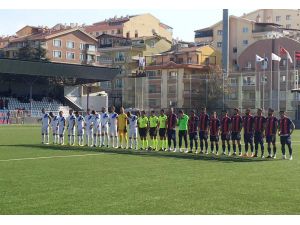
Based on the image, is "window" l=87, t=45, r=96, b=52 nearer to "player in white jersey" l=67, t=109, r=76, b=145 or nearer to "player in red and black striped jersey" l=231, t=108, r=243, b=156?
"player in white jersey" l=67, t=109, r=76, b=145

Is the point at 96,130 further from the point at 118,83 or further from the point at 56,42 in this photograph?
the point at 56,42

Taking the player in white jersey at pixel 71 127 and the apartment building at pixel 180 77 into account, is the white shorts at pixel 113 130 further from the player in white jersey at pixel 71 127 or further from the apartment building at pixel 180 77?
the apartment building at pixel 180 77

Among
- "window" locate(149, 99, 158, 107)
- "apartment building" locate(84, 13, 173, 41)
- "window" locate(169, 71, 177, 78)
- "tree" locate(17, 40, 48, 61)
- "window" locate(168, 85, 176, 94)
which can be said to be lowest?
"window" locate(149, 99, 158, 107)

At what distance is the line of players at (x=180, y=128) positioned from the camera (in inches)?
796

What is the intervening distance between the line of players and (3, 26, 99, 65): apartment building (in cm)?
5997

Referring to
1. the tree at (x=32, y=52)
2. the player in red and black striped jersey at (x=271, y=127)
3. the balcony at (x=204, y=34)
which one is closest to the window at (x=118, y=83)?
the tree at (x=32, y=52)

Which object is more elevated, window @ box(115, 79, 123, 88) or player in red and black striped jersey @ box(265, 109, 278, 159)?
window @ box(115, 79, 123, 88)

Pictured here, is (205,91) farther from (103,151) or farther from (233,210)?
(233,210)

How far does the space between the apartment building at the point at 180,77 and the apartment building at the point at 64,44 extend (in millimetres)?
11778

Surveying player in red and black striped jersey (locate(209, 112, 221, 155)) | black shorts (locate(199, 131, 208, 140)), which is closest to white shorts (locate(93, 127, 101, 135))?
black shorts (locate(199, 131, 208, 140))

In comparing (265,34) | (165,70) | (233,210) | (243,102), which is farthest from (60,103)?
(233,210)

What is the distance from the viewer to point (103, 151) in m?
23.0

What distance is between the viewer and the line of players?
20216 mm

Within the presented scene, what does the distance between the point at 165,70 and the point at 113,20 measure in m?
36.7
